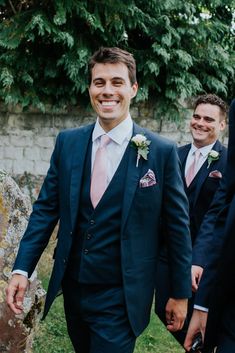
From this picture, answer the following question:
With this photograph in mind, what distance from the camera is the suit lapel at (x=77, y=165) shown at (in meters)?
2.84

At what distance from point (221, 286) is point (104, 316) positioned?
3.24 feet

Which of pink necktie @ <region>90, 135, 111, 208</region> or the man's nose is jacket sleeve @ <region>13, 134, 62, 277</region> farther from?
the man's nose

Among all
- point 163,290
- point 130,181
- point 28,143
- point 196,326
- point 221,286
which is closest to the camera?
point 221,286

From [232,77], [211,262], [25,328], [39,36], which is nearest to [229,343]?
[211,262]

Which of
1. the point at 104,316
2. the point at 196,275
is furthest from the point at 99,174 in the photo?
the point at 196,275

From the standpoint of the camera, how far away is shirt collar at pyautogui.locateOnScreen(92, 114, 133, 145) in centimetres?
292

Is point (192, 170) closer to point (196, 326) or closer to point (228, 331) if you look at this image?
point (196, 326)

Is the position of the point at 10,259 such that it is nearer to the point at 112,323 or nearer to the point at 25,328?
the point at 25,328

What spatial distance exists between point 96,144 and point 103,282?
30.8 inches

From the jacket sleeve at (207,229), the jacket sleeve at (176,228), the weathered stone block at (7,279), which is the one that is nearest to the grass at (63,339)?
the weathered stone block at (7,279)

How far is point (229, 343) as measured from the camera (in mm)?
2102

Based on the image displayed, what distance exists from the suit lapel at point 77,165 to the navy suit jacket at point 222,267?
866 mm

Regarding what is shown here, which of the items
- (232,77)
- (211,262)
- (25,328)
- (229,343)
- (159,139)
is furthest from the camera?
(232,77)

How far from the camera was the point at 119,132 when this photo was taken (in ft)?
9.62
